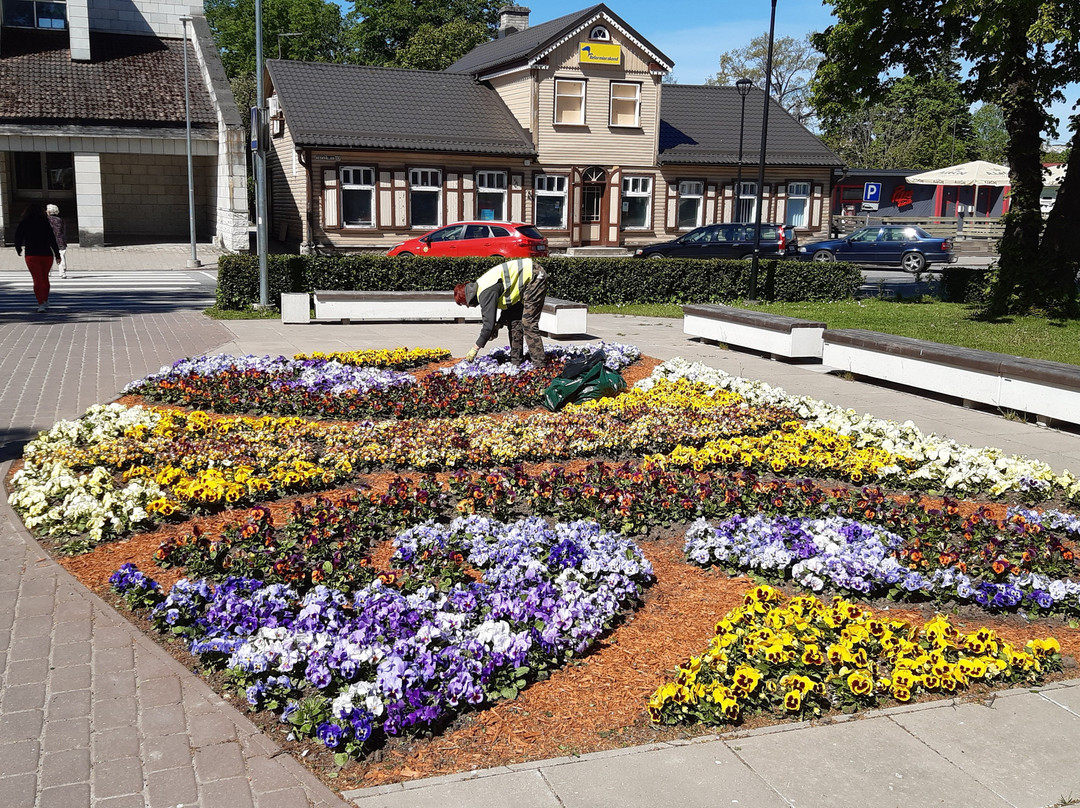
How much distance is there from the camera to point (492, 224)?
1019 inches

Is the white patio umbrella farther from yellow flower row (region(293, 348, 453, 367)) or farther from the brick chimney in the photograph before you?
yellow flower row (region(293, 348, 453, 367))

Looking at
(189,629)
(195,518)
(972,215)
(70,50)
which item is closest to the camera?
(189,629)

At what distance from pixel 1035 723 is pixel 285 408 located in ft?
23.2

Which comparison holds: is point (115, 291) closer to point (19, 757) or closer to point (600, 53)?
point (600, 53)

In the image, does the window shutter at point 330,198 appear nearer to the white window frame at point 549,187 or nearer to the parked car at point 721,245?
the white window frame at point 549,187

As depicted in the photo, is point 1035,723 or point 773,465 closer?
point 1035,723

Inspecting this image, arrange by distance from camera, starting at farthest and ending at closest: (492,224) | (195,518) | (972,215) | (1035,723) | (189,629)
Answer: (972,215) < (492,224) < (195,518) < (189,629) < (1035,723)

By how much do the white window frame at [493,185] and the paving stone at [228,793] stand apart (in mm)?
29070

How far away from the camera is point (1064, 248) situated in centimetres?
1778

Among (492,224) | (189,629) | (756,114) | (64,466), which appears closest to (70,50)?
(492,224)

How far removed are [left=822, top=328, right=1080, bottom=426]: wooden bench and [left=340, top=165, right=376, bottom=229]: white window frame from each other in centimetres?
1977

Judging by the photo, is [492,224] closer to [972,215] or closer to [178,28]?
[178,28]

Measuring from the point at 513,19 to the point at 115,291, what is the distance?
78.3 feet

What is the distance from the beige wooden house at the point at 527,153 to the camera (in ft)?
98.1
